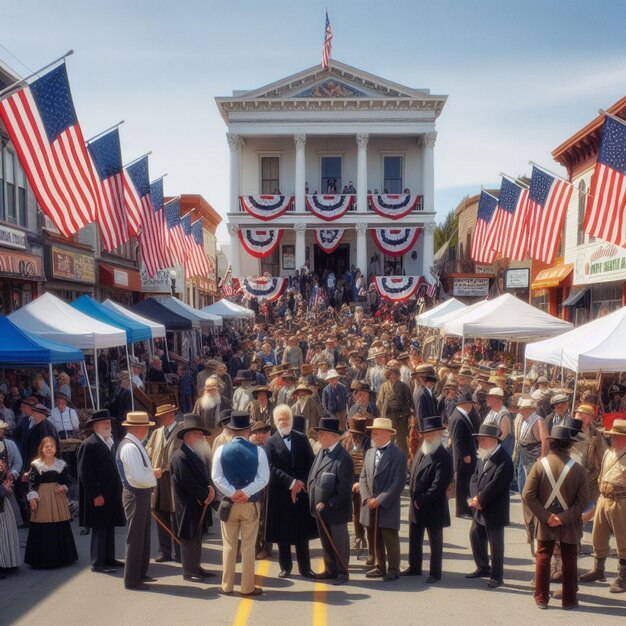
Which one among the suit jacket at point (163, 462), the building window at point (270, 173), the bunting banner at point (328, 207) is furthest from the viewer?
the building window at point (270, 173)

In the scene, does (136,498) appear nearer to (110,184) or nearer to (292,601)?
(292,601)

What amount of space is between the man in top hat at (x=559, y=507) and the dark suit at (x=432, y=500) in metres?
0.99

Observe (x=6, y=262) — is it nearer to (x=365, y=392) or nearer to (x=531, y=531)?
(x=365, y=392)

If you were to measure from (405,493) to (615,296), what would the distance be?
1378cm

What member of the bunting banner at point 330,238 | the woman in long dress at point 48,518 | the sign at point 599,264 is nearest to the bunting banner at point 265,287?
the bunting banner at point 330,238

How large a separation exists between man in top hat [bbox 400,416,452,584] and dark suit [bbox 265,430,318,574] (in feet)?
3.50

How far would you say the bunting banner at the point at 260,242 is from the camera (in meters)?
41.3

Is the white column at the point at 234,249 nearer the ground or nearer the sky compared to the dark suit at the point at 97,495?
nearer the sky

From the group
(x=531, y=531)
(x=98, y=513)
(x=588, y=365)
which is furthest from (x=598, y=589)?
(x=98, y=513)

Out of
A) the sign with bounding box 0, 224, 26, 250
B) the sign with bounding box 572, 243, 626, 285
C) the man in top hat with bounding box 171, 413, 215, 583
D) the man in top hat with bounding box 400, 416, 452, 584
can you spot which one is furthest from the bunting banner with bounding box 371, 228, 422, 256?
the man in top hat with bounding box 171, 413, 215, 583

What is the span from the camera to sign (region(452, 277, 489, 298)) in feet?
125

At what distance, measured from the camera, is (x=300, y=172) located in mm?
47188

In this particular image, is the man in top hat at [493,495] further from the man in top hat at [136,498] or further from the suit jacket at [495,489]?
the man in top hat at [136,498]

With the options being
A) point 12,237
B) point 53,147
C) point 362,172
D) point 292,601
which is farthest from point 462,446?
point 362,172
